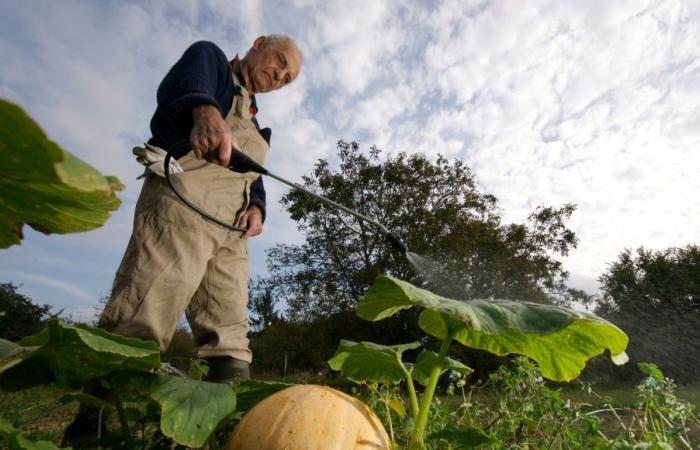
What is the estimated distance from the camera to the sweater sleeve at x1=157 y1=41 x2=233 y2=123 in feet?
7.16

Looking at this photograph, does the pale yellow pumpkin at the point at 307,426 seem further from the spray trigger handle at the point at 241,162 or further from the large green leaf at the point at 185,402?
the spray trigger handle at the point at 241,162

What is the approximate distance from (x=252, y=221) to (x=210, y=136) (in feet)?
2.91

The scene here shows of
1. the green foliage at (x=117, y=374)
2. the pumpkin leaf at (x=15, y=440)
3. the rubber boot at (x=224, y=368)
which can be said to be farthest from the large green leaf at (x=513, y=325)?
the rubber boot at (x=224, y=368)

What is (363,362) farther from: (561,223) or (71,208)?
(561,223)

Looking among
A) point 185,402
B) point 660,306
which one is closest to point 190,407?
point 185,402

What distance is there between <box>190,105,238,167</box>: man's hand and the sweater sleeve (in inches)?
2.5

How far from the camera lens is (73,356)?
1139 mm

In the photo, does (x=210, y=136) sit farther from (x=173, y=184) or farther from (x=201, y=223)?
(x=201, y=223)

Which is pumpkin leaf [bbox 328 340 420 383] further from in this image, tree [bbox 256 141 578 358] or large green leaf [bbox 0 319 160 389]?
tree [bbox 256 141 578 358]

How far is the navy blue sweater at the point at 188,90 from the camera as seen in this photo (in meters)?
2.20

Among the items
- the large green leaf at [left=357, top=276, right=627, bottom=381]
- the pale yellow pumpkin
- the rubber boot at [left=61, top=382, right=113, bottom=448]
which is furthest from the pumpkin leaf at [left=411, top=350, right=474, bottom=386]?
the rubber boot at [left=61, top=382, right=113, bottom=448]

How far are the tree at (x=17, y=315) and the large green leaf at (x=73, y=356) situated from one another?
46.4 ft

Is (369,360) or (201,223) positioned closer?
(369,360)

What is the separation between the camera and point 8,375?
1249 millimetres
